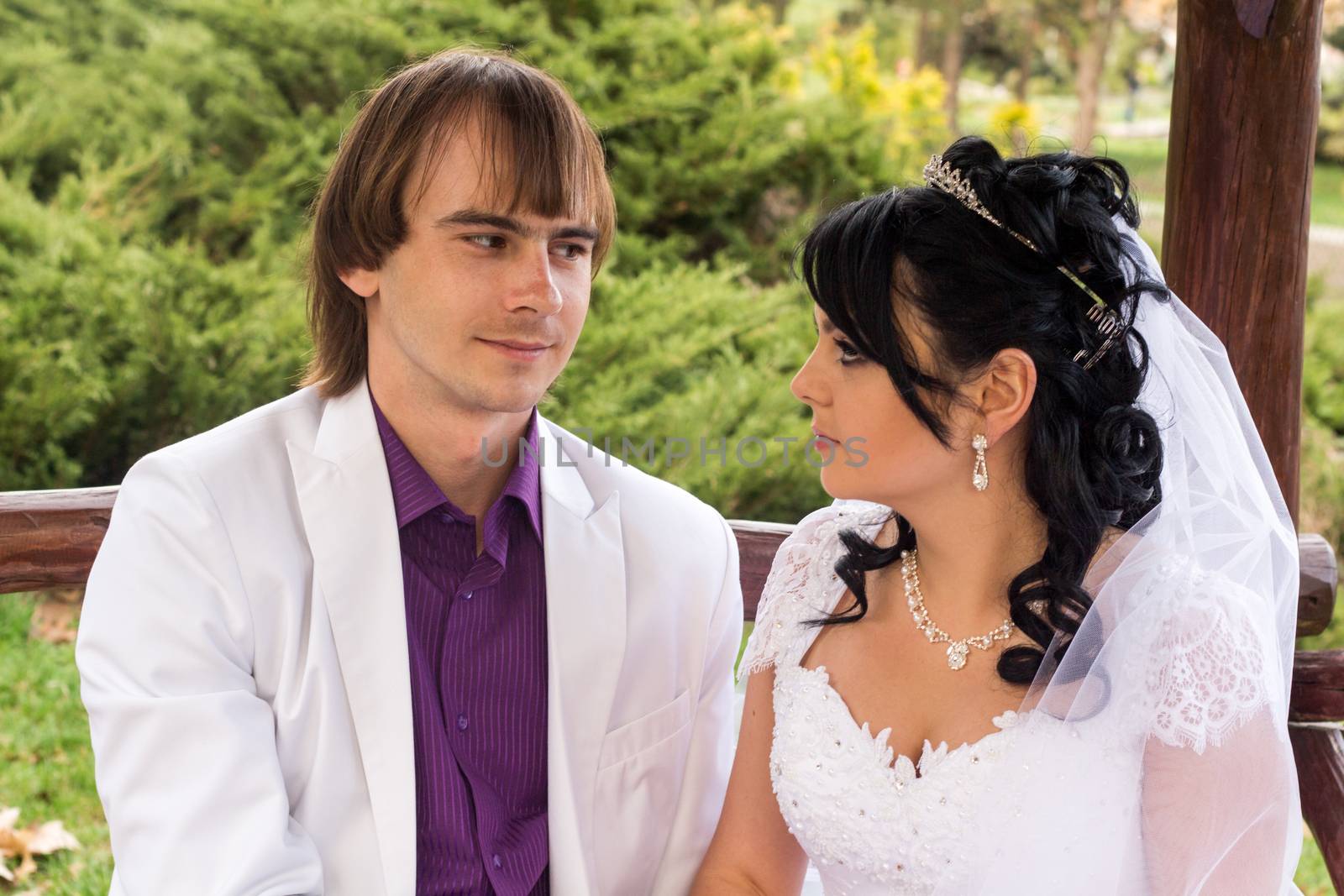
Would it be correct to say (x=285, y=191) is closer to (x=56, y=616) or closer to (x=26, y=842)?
(x=56, y=616)

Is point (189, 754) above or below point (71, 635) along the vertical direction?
above

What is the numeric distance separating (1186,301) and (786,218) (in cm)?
371

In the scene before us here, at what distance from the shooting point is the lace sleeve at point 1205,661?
1985mm

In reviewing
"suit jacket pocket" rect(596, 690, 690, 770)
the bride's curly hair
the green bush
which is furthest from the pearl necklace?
the green bush

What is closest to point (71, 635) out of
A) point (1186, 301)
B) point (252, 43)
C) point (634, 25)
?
point (252, 43)

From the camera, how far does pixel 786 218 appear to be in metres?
6.45

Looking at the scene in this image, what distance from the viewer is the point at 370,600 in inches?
89.6

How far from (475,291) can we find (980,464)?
3.00ft

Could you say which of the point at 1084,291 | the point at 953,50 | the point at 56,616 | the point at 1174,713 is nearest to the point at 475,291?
the point at 1084,291

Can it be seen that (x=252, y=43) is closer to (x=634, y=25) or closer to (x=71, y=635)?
(x=634, y=25)

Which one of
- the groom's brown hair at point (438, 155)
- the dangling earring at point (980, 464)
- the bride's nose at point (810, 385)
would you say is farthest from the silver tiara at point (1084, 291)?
the groom's brown hair at point (438, 155)

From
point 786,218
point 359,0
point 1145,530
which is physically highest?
point 359,0

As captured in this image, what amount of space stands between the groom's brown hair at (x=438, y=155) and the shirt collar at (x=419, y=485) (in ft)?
0.48

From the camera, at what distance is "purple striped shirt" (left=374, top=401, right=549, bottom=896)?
2285 mm
